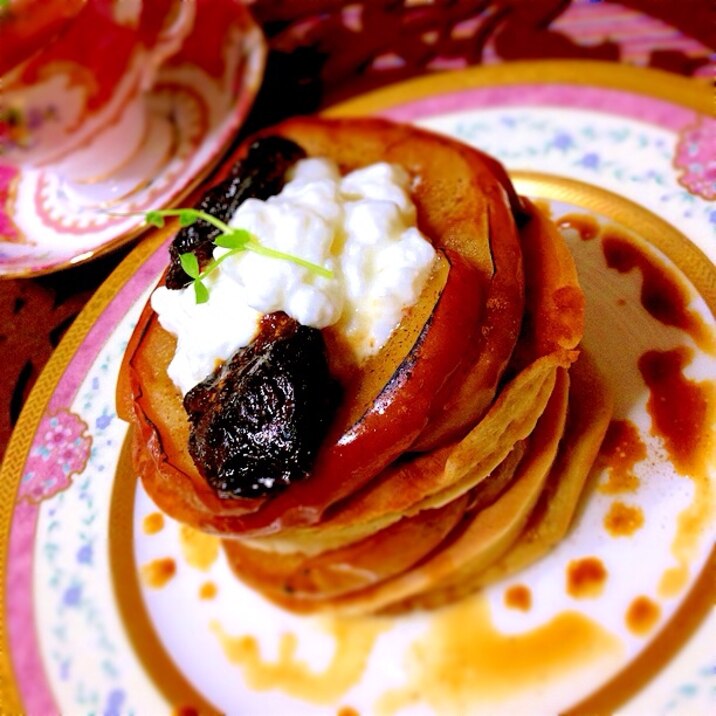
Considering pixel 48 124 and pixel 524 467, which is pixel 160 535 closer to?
pixel 524 467

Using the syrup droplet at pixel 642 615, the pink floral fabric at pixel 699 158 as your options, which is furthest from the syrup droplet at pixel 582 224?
the syrup droplet at pixel 642 615

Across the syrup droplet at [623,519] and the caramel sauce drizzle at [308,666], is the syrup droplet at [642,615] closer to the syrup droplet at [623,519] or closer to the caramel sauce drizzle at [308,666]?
the syrup droplet at [623,519]

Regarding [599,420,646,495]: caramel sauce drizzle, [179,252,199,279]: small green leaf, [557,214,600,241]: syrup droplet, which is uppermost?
[179,252,199,279]: small green leaf

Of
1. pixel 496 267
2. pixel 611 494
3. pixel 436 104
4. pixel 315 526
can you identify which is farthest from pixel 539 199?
pixel 315 526

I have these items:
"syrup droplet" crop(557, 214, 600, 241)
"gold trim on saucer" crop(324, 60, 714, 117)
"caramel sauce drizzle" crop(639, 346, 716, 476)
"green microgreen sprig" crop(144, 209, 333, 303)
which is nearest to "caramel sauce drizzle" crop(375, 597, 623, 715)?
"caramel sauce drizzle" crop(639, 346, 716, 476)

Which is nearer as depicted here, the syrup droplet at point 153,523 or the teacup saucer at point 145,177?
the syrup droplet at point 153,523

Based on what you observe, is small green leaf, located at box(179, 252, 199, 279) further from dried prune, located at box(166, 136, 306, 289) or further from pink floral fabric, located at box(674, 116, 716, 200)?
pink floral fabric, located at box(674, 116, 716, 200)

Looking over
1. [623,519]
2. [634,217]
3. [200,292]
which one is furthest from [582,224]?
[200,292]
